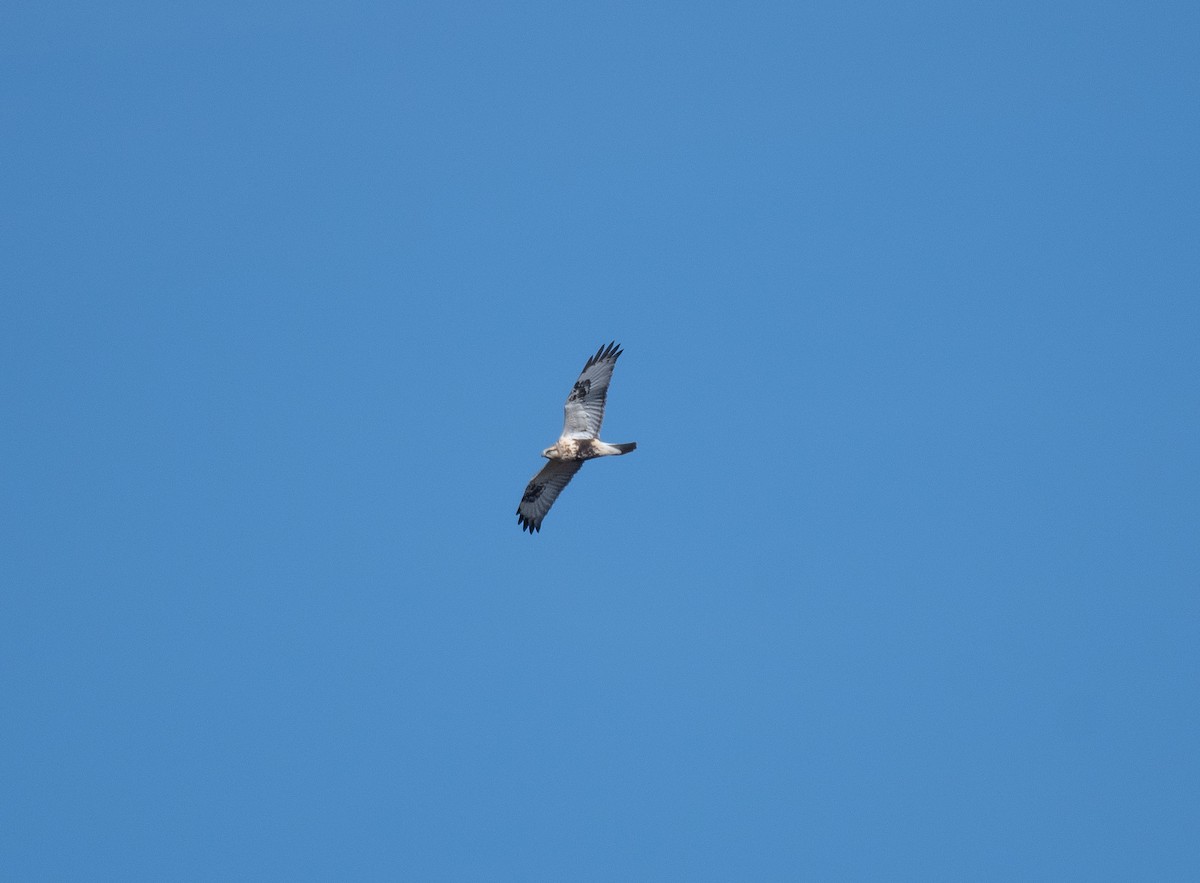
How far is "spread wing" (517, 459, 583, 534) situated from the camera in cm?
3072

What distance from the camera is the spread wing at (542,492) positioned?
101ft

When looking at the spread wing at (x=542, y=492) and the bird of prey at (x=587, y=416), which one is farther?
the spread wing at (x=542, y=492)

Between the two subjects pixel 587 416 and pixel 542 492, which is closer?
pixel 587 416

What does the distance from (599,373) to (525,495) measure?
3.06 m

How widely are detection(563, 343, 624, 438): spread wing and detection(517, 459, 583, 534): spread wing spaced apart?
1.08 meters

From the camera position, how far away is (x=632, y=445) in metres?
29.1

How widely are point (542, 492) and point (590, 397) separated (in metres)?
2.54

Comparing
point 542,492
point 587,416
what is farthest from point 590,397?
point 542,492

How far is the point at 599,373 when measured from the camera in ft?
98.1

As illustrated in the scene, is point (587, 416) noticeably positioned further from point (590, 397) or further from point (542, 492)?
point (542, 492)

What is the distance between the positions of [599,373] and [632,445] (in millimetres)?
1652

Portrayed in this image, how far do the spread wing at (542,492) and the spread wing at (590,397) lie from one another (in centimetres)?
108

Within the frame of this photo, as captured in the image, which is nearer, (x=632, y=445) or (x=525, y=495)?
(x=632, y=445)

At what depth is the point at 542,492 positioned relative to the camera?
3128 cm
